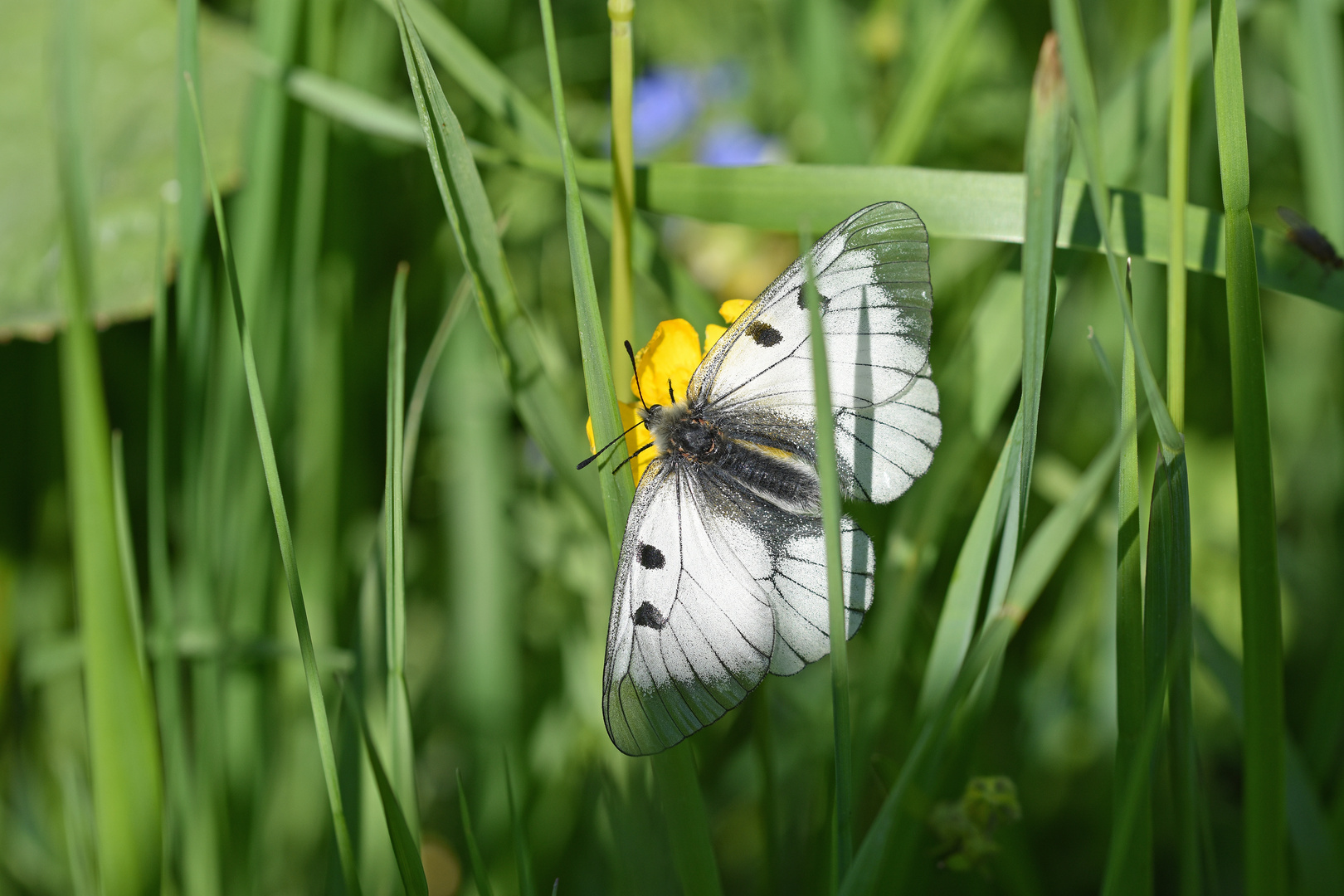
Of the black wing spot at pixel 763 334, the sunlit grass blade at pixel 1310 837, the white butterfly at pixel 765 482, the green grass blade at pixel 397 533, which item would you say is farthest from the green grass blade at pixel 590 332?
the sunlit grass blade at pixel 1310 837

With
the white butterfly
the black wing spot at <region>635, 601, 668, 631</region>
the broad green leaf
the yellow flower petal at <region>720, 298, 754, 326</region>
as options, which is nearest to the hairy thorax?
the white butterfly

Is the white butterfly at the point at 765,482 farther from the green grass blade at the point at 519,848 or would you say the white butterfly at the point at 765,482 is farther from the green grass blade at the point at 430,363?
the green grass blade at the point at 430,363

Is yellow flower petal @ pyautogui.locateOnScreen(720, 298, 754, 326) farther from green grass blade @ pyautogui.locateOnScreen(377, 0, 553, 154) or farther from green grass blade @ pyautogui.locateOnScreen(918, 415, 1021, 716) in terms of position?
green grass blade @ pyautogui.locateOnScreen(918, 415, 1021, 716)

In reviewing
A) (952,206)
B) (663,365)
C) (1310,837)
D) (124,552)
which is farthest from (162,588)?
(1310,837)

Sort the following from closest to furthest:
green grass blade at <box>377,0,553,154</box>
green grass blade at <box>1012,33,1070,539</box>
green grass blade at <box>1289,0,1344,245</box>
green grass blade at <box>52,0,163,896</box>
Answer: green grass blade at <box>1012,33,1070,539</box>
green grass blade at <box>52,0,163,896</box>
green grass blade at <box>377,0,553,154</box>
green grass blade at <box>1289,0,1344,245</box>

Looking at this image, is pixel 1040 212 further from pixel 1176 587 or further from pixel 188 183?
pixel 188 183

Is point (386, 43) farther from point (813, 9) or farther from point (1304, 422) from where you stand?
point (1304, 422)
